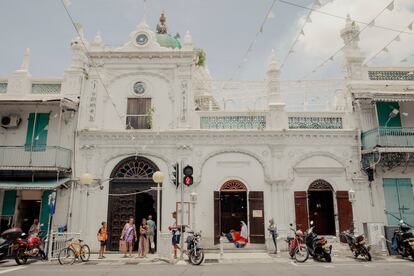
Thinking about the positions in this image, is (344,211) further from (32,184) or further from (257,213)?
(32,184)

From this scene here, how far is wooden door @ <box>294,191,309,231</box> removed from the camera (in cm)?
1478

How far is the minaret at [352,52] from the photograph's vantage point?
1634 centimetres

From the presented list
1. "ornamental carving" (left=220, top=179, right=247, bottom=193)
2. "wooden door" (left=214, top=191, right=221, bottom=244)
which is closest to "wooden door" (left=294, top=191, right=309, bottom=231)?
"ornamental carving" (left=220, top=179, right=247, bottom=193)

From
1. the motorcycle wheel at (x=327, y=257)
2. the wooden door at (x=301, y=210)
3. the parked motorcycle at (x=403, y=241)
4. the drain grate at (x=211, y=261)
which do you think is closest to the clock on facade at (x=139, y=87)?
the drain grate at (x=211, y=261)

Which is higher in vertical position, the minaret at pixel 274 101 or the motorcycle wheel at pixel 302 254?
the minaret at pixel 274 101

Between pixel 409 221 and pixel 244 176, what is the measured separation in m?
7.62

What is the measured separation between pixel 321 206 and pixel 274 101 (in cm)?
563

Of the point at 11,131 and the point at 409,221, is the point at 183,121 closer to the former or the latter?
the point at 11,131

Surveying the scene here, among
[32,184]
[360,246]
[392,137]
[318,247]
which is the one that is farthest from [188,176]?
[392,137]

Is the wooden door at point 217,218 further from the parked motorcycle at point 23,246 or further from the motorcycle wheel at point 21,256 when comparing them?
the motorcycle wheel at point 21,256

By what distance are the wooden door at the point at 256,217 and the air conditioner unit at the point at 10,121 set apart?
462 inches

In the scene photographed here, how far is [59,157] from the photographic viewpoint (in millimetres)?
15125

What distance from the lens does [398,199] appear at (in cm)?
1509

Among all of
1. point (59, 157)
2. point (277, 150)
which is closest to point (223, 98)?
point (277, 150)
